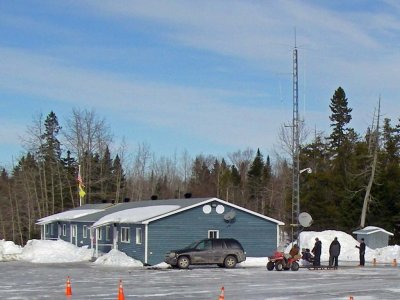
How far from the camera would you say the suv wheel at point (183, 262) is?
3469cm

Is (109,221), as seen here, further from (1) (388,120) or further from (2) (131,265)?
(1) (388,120)

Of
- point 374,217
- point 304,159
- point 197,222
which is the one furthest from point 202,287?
point 304,159

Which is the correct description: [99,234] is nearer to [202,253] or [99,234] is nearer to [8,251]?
[8,251]

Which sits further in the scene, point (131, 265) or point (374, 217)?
point (374, 217)

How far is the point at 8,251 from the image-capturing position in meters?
48.4

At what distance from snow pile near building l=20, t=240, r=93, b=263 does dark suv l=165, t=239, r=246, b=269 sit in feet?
35.2

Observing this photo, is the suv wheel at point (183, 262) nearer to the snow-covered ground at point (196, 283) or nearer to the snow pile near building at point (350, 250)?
the snow-covered ground at point (196, 283)

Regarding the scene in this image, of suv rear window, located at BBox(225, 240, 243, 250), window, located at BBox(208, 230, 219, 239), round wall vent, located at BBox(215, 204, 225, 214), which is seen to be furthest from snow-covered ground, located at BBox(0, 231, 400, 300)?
round wall vent, located at BBox(215, 204, 225, 214)

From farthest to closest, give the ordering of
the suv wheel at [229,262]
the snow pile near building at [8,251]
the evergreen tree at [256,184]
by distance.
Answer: the evergreen tree at [256,184] < the snow pile near building at [8,251] < the suv wheel at [229,262]

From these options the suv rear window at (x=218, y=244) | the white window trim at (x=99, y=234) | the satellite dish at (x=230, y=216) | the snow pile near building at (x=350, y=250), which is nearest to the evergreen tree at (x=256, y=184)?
the snow pile near building at (x=350, y=250)

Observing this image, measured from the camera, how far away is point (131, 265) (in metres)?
38.2

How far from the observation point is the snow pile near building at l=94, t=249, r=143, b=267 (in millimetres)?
38409

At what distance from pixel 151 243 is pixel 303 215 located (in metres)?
8.78

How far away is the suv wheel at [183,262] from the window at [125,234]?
23.3 feet
